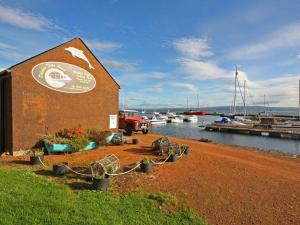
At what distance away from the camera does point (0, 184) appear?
810cm

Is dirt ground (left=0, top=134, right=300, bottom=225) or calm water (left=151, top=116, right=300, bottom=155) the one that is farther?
calm water (left=151, top=116, right=300, bottom=155)

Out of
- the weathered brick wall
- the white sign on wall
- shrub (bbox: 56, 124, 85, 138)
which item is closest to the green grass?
the weathered brick wall

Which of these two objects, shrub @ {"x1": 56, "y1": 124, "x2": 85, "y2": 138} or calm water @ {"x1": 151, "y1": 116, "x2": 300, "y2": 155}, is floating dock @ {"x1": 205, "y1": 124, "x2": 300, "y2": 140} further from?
shrub @ {"x1": 56, "y1": 124, "x2": 85, "y2": 138}

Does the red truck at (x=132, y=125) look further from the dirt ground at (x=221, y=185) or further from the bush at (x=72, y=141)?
the dirt ground at (x=221, y=185)

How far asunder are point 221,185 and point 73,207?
5488mm

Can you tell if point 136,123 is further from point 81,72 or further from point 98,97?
point 81,72

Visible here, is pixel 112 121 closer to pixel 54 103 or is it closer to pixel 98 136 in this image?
pixel 98 136

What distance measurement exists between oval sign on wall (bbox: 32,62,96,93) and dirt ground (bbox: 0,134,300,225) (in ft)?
14.9

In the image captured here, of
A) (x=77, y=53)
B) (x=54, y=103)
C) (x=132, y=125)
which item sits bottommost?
(x=132, y=125)

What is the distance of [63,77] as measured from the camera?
53.3 ft

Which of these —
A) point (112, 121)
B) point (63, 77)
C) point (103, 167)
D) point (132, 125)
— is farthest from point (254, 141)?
point (103, 167)

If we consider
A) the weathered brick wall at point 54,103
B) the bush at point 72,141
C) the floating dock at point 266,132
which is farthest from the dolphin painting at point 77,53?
the floating dock at point 266,132

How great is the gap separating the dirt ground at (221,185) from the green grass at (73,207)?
85 centimetres

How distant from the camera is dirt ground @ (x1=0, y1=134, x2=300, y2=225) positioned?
7.70 meters
